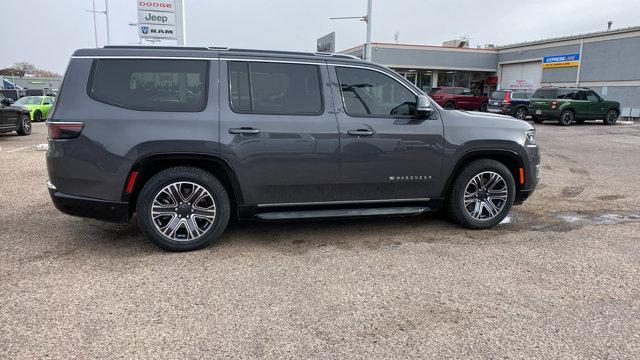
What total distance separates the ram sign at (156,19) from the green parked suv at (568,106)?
1715 centimetres

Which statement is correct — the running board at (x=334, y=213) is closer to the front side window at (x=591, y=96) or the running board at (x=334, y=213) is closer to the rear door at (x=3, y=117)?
the rear door at (x=3, y=117)

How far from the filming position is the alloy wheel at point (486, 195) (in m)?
5.27

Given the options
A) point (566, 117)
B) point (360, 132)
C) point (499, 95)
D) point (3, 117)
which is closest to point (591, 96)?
point (566, 117)

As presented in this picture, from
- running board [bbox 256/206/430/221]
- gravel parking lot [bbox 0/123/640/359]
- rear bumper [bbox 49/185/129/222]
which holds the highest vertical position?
rear bumper [bbox 49/185/129/222]

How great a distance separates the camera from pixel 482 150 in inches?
202

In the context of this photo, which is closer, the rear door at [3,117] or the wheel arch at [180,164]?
the wheel arch at [180,164]

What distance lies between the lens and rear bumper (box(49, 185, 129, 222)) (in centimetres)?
429

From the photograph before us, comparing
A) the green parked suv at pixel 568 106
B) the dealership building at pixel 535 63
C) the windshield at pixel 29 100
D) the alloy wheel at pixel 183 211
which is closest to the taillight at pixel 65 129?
the alloy wheel at pixel 183 211

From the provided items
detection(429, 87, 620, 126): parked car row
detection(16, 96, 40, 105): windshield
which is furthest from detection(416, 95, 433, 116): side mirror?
detection(16, 96, 40, 105): windshield

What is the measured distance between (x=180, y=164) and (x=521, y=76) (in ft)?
121

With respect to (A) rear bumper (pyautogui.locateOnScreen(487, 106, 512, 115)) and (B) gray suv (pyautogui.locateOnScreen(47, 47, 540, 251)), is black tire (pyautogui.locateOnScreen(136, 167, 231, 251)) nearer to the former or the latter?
(B) gray suv (pyautogui.locateOnScreen(47, 47, 540, 251))

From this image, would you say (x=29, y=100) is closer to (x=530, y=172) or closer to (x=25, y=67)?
(x=530, y=172)

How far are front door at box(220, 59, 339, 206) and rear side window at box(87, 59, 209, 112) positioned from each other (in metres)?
0.25

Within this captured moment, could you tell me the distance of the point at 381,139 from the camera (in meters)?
4.80
